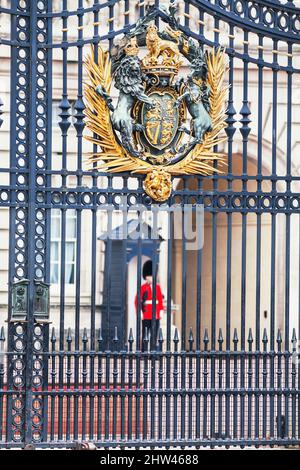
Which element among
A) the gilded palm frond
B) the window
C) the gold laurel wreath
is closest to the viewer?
the gold laurel wreath

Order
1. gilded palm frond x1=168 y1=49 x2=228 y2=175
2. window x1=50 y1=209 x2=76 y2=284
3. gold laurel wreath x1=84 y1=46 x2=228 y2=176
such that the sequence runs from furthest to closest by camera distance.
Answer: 1. window x1=50 y1=209 x2=76 y2=284
2. gilded palm frond x1=168 y1=49 x2=228 y2=175
3. gold laurel wreath x1=84 y1=46 x2=228 y2=176

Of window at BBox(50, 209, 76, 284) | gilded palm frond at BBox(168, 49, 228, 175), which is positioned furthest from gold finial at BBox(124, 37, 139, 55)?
window at BBox(50, 209, 76, 284)

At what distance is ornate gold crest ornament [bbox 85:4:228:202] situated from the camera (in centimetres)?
1294

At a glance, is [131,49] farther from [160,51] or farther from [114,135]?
[114,135]

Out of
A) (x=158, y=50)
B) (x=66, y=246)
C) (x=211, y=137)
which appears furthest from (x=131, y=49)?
(x=66, y=246)

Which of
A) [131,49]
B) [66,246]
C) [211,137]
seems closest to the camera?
[131,49]

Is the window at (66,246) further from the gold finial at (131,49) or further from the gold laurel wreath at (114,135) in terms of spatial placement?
the gold finial at (131,49)

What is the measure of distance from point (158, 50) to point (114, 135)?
973 mm

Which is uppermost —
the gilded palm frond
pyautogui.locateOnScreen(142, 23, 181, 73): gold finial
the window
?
pyautogui.locateOnScreen(142, 23, 181, 73): gold finial

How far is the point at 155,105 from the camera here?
42.7 feet

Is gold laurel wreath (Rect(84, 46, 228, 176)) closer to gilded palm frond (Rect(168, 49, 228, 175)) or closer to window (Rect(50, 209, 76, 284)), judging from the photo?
gilded palm frond (Rect(168, 49, 228, 175))

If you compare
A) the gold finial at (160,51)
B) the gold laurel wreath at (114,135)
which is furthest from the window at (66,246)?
the gold finial at (160,51)

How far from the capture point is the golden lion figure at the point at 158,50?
1299cm

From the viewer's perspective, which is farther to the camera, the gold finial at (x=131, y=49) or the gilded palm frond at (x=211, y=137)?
the gilded palm frond at (x=211, y=137)
